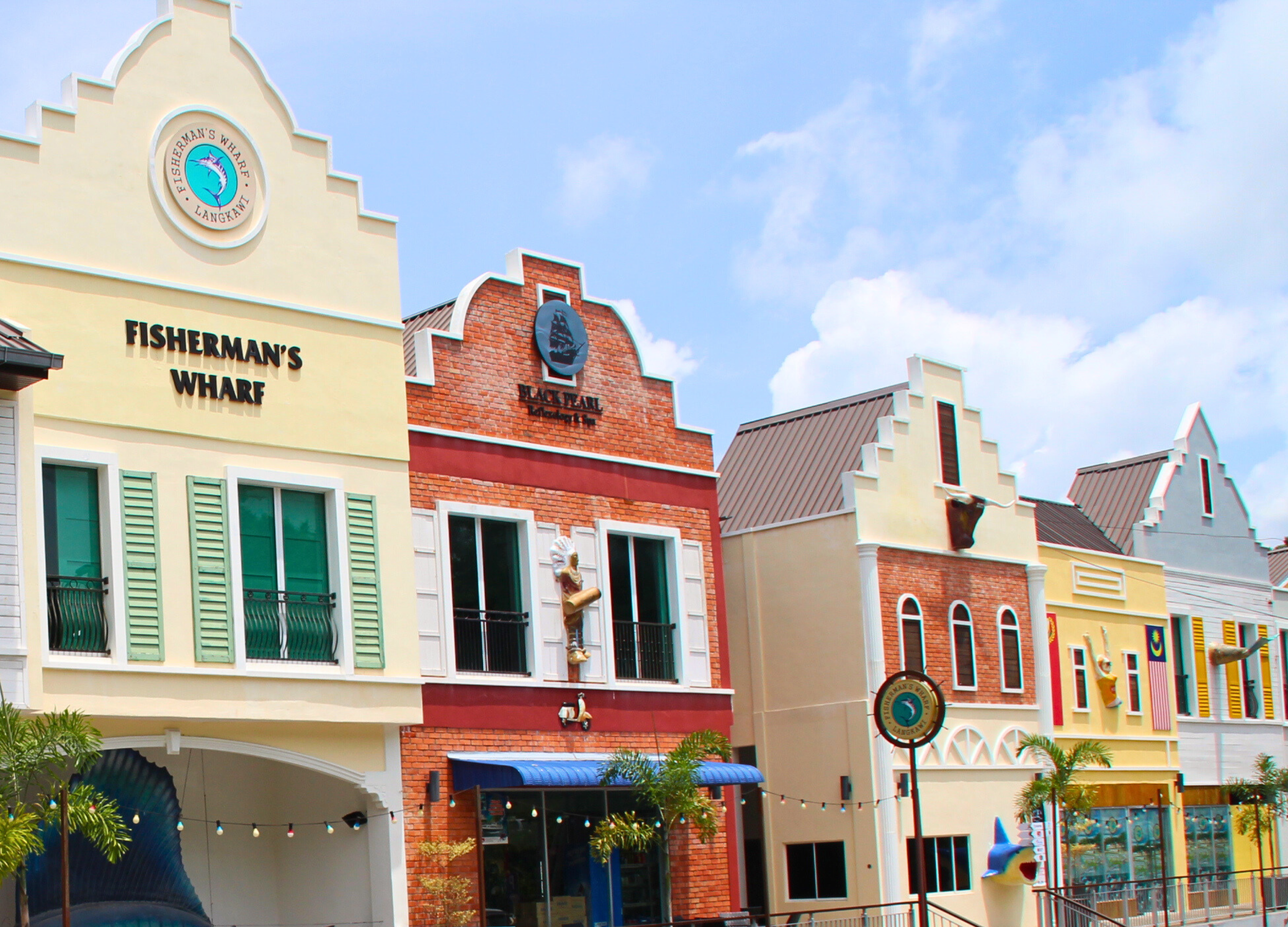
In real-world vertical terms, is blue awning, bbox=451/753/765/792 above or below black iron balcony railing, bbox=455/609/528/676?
below

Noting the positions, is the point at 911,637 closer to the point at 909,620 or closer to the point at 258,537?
the point at 909,620

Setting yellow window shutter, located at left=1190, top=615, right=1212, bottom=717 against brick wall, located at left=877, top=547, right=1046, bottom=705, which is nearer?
brick wall, located at left=877, top=547, right=1046, bottom=705

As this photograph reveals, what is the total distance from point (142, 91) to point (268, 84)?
1.84 metres

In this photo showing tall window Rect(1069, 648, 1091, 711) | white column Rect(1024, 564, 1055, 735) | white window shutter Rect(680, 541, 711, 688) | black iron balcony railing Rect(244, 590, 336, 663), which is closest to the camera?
black iron balcony railing Rect(244, 590, 336, 663)

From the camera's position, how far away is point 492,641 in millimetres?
22953

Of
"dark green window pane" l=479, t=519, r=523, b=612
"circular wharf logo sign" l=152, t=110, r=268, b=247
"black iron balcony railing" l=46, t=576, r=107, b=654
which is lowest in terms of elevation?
"black iron balcony railing" l=46, t=576, r=107, b=654

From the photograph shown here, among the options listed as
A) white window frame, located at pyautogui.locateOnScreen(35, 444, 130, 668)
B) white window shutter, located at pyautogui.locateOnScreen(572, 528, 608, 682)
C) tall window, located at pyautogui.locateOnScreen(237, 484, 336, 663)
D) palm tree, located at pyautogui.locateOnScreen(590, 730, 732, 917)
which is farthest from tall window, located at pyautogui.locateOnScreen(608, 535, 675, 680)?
white window frame, located at pyautogui.locateOnScreen(35, 444, 130, 668)

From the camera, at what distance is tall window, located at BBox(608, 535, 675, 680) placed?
24.7 metres

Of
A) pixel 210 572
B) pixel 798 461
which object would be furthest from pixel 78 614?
pixel 798 461

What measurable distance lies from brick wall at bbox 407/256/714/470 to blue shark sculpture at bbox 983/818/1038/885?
904 cm

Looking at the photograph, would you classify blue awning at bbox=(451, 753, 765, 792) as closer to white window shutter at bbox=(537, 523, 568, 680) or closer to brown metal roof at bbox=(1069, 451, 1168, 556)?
white window shutter at bbox=(537, 523, 568, 680)

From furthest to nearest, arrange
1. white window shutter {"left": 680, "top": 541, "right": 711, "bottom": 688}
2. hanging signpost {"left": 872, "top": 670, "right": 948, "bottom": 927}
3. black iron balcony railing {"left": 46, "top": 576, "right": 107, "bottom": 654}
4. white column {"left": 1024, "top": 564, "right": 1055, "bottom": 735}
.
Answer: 1. white column {"left": 1024, "top": 564, "right": 1055, "bottom": 735}
2. white window shutter {"left": 680, "top": 541, "right": 711, "bottom": 688}
3. hanging signpost {"left": 872, "top": 670, "right": 948, "bottom": 927}
4. black iron balcony railing {"left": 46, "top": 576, "right": 107, "bottom": 654}

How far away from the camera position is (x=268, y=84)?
2127 cm

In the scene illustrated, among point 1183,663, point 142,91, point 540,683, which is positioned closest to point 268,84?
point 142,91
